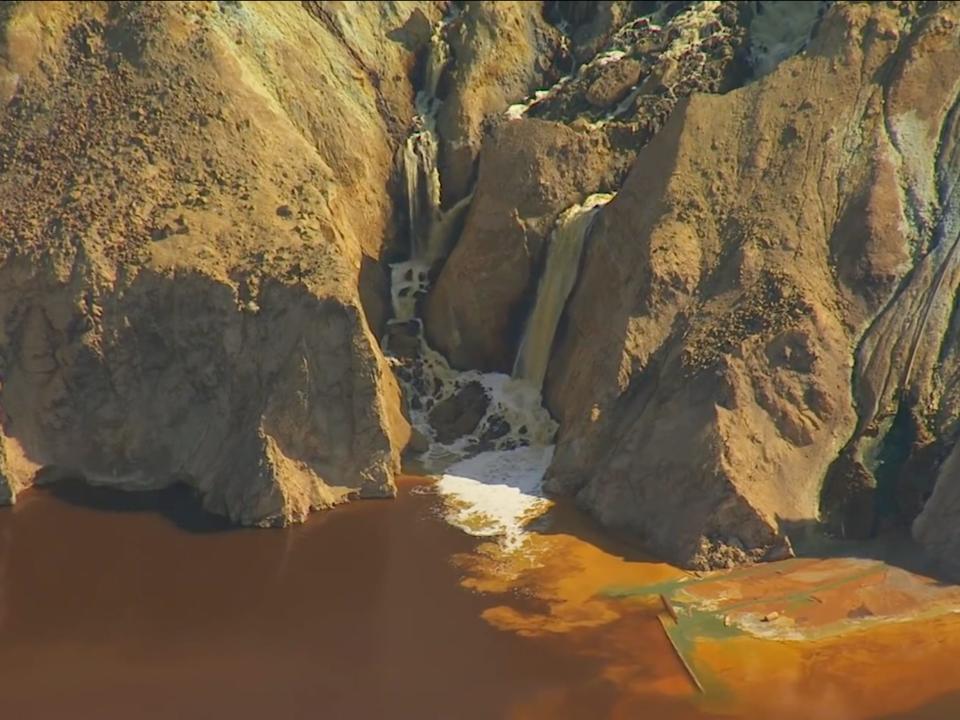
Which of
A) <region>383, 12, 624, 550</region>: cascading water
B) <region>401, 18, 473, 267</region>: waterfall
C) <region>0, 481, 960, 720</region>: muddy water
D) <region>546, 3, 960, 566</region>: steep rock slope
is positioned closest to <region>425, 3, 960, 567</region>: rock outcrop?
<region>546, 3, 960, 566</region>: steep rock slope

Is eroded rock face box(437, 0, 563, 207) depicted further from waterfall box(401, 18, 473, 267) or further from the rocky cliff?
waterfall box(401, 18, 473, 267)

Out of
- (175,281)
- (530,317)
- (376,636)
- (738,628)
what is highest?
(175,281)

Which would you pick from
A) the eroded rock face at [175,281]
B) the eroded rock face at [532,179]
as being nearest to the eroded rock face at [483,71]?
the eroded rock face at [532,179]

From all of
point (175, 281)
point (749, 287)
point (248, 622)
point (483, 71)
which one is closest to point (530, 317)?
point (749, 287)

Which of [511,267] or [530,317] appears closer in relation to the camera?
[511,267]

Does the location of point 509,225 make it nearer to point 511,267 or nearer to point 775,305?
point 511,267

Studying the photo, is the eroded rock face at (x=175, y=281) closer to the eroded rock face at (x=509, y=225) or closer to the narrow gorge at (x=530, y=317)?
the narrow gorge at (x=530, y=317)

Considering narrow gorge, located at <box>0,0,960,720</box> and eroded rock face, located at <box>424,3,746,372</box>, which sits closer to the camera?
narrow gorge, located at <box>0,0,960,720</box>
